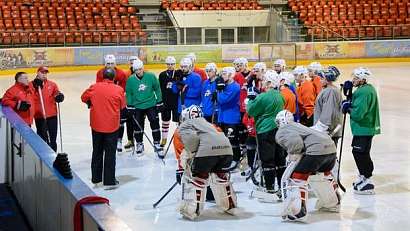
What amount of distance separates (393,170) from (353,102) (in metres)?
1.95

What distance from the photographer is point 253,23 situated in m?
27.2

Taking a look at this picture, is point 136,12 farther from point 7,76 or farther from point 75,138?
point 75,138

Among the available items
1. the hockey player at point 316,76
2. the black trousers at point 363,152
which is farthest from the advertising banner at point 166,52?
the black trousers at point 363,152

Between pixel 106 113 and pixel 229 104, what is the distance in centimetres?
162

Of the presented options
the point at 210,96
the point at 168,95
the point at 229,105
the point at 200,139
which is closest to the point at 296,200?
the point at 200,139

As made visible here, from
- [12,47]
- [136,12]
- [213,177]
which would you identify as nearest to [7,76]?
[12,47]

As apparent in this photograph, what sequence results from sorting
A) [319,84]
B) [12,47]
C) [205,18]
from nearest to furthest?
[319,84] < [12,47] < [205,18]

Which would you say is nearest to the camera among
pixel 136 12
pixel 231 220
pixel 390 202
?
pixel 231 220

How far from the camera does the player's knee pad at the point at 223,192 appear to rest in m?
6.51

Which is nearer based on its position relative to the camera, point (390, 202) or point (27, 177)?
point (27, 177)

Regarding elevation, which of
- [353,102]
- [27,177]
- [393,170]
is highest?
[353,102]

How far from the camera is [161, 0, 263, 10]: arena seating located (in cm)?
2853

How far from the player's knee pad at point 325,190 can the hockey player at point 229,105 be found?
1858 millimetres

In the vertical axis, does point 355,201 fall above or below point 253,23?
below
